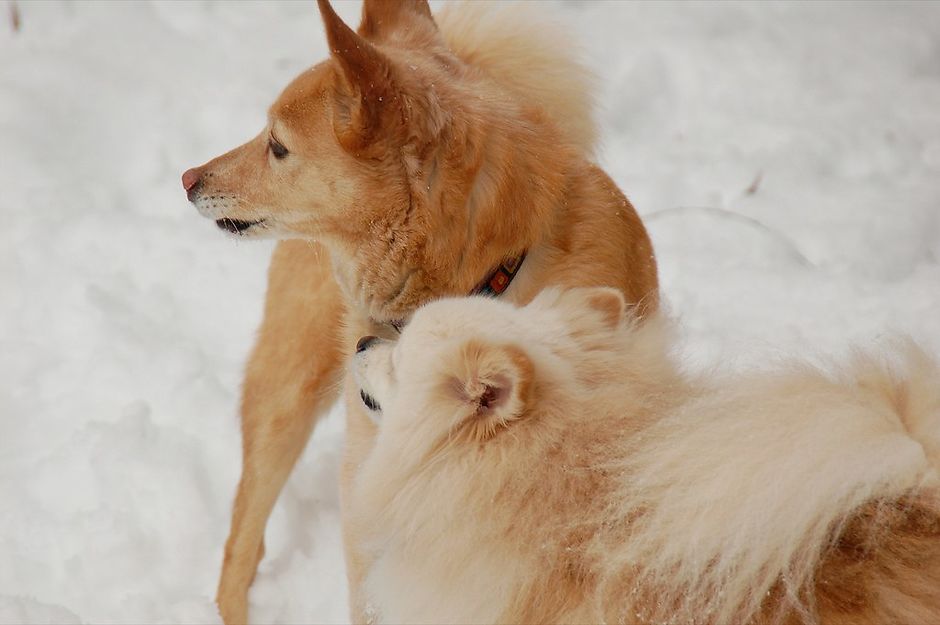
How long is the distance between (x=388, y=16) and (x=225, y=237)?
93 centimetres

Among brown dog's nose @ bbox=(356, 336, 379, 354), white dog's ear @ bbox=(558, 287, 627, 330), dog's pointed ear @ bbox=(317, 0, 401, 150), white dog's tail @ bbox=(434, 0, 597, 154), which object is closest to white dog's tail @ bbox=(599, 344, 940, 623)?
white dog's ear @ bbox=(558, 287, 627, 330)

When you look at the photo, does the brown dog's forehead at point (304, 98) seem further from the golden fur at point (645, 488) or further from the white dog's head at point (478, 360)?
the golden fur at point (645, 488)

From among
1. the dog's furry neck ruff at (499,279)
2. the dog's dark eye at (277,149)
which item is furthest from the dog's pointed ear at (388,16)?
the dog's furry neck ruff at (499,279)

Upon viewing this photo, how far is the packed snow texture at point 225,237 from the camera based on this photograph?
3662 millimetres

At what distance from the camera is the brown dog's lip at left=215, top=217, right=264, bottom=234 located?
3078 millimetres

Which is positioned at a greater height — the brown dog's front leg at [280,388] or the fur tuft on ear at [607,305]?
the fur tuft on ear at [607,305]

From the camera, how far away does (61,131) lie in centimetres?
530

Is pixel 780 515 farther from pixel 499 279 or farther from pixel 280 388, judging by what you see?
pixel 280 388

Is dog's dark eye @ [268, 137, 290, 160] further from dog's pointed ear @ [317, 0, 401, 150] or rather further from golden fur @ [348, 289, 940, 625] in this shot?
golden fur @ [348, 289, 940, 625]

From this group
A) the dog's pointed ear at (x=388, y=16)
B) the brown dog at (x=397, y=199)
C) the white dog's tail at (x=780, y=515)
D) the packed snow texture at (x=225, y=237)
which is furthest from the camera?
the packed snow texture at (x=225, y=237)

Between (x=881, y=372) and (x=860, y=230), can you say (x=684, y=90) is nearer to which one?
(x=860, y=230)

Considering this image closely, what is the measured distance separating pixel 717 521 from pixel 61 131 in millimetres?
4536

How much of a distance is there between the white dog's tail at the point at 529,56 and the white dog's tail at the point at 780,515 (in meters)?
1.68

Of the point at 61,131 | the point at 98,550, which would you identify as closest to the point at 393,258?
the point at 98,550
